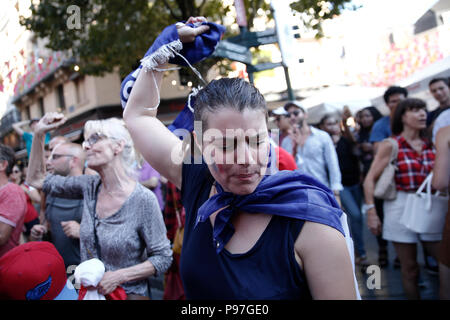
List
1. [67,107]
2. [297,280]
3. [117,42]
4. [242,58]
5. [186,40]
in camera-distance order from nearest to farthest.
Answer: [297,280]
[186,40]
[242,58]
[117,42]
[67,107]

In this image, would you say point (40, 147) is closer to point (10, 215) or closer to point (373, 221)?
point (10, 215)

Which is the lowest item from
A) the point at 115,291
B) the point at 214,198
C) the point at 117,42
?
the point at 115,291

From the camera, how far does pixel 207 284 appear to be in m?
1.14

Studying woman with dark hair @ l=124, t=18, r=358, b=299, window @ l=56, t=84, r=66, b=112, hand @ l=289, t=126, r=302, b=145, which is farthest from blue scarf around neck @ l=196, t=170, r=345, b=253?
window @ l=56, t=84, r=66, b=112

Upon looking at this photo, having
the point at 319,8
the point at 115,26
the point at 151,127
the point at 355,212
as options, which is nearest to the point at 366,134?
the point at 355,212

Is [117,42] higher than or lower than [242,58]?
higher

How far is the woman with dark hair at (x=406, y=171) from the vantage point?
329 cm

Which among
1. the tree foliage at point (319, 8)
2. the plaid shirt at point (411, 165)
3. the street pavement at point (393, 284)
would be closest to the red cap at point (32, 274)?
the tree foliage at point (319, 8)

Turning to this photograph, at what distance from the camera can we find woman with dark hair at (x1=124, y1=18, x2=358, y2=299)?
40.2 inches

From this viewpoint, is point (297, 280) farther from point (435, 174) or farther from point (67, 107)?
point (67, 107)

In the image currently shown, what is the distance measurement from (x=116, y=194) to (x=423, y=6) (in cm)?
218

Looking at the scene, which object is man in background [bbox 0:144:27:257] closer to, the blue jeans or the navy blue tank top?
the navy blue tank top
